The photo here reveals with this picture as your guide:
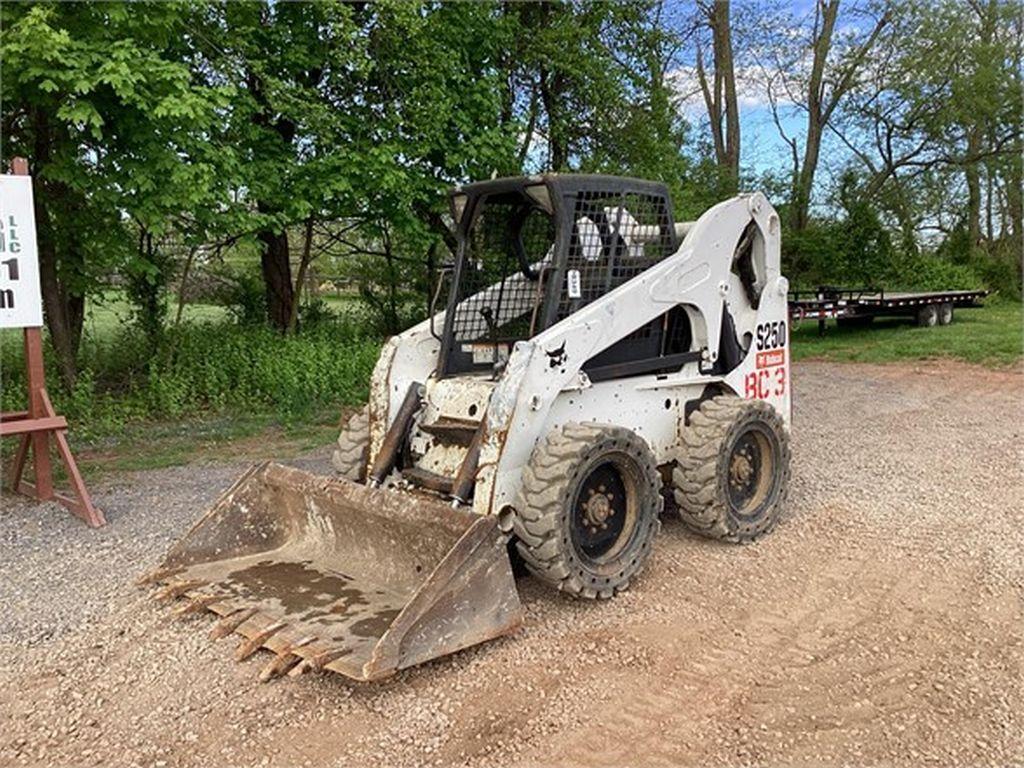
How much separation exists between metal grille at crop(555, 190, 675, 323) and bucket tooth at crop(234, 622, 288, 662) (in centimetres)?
207

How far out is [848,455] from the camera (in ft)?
23.6

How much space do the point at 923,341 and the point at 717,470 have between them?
1130 centimetres

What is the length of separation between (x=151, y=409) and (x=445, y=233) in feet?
14.7

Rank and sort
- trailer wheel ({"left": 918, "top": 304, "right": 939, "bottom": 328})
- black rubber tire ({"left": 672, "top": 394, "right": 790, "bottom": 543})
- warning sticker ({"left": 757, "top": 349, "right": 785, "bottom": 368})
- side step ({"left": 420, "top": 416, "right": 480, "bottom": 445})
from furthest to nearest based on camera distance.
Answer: trailer wheel ({"left": 918, "top": 304, "right": 939, "bottom": 328})
warning sticker ({"left": 757, "top": 349, "right": 785, "bottom": 368})
black rubber tire ({"left": 672, "top": 394, "right": 790, "bottom": 543})
side step ({"left": 420, "top": 416, "right": 480, "bottom": 445})

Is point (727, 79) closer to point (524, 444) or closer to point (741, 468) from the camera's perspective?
point (741, 468)

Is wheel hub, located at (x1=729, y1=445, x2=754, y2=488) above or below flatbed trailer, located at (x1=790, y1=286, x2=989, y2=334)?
below

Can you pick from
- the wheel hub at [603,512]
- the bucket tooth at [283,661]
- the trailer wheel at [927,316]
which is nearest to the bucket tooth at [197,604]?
the bucket tooth at [283,661]

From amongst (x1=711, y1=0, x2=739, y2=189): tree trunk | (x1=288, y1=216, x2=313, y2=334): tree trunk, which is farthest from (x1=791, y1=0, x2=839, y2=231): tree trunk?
(x1=288, y1=216, x2=313, y2=334): tree trunk

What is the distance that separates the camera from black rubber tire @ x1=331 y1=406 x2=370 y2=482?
474cm

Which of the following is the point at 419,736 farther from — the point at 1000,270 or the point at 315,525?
the point at 1000,270

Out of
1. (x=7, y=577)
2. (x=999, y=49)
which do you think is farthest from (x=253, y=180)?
(x=999, y=49)

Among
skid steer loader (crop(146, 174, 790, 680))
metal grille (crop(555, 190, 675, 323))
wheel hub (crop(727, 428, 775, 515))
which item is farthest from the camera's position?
wheel hub (crop(727, 428, 775, 515))

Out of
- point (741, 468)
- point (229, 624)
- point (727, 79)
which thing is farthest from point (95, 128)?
point (727, 79)

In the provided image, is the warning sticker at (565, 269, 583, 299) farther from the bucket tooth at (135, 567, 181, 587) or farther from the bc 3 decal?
the bucket tooth at (135, 567, 181, 587)
